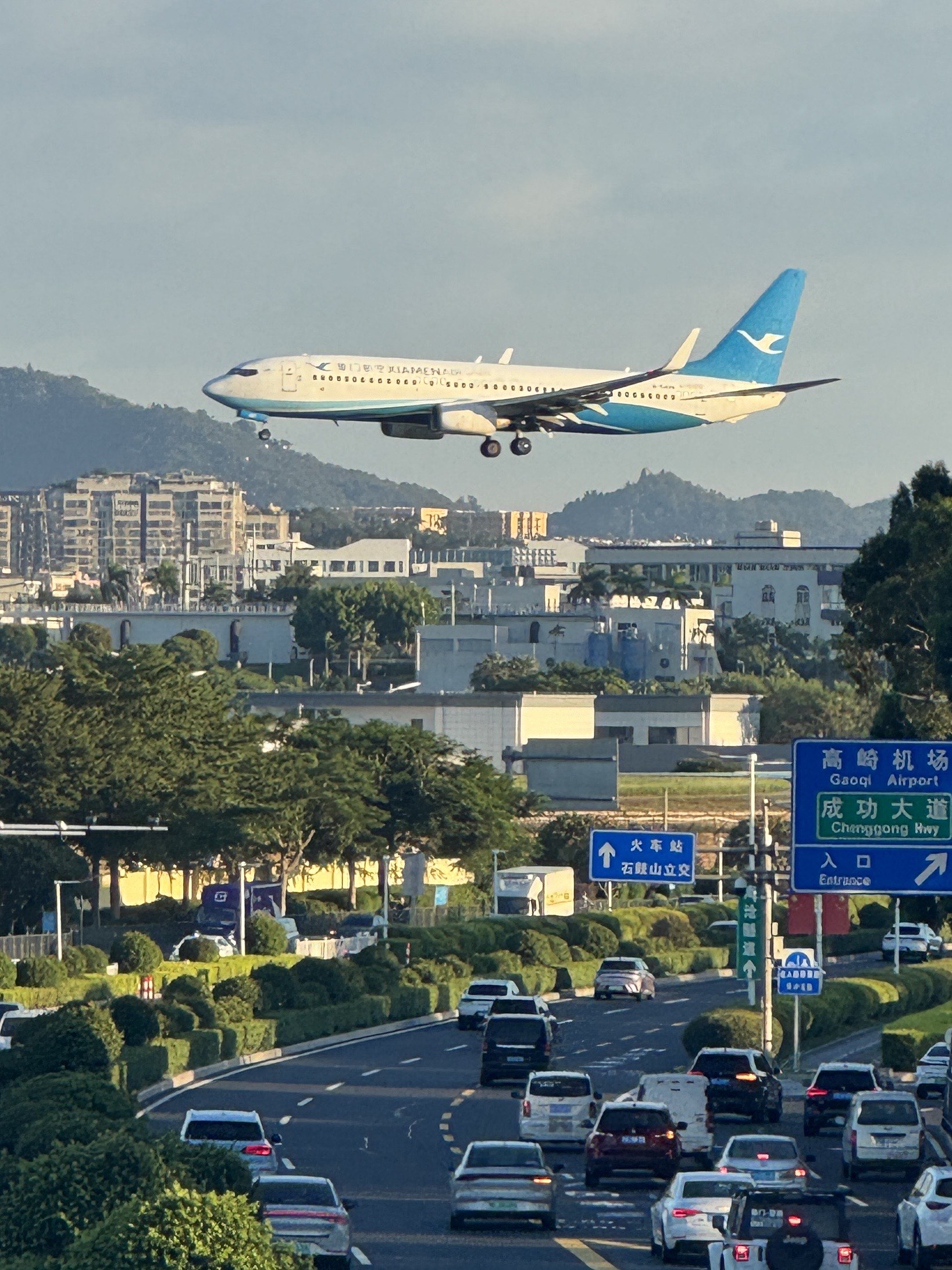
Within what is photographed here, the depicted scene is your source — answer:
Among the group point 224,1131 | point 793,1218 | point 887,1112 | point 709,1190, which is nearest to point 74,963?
point 887,1112

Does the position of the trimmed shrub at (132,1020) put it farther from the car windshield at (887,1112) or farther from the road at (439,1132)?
the car windshield at (887,1112)

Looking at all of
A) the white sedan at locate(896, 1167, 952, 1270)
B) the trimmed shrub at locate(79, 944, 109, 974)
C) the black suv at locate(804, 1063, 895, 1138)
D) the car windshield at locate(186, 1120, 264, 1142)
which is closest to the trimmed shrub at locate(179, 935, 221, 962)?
the trimmed shrub at locate(79, 944, 109, 974)

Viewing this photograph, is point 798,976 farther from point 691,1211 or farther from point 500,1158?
point 691,1211

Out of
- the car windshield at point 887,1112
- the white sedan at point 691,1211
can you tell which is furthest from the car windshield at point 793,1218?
the car windshield at point 887,1112

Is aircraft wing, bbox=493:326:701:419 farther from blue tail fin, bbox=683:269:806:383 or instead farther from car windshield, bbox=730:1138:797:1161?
car windshield, bbox=730:1138:797:1161

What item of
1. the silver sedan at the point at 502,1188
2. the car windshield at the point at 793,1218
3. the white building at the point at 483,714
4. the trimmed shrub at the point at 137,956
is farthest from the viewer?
the white building at the point at 483,714

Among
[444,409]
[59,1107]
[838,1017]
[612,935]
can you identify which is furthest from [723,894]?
[59,1107]
